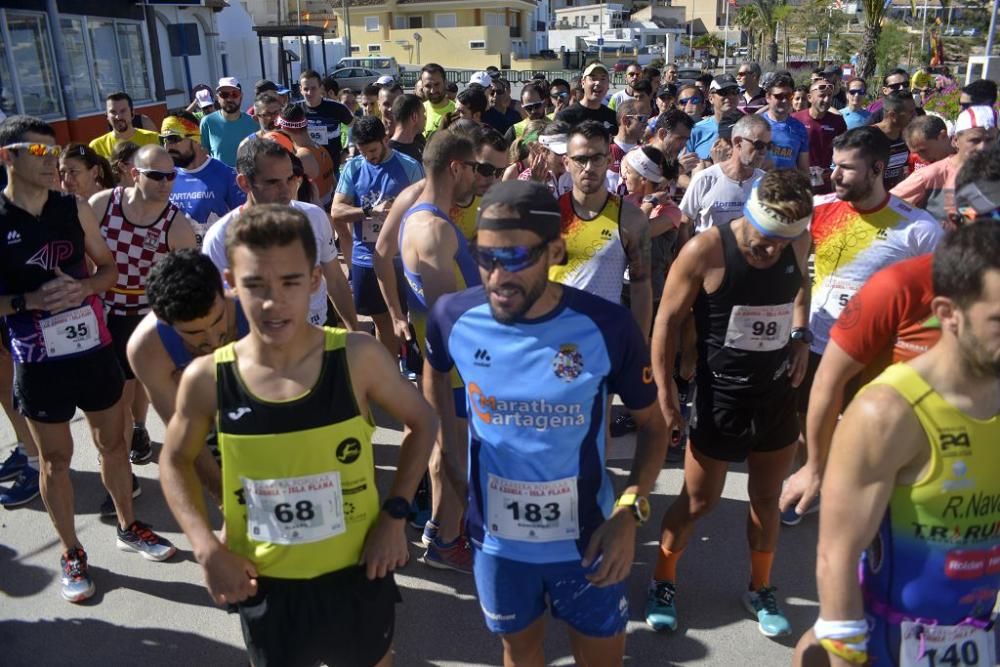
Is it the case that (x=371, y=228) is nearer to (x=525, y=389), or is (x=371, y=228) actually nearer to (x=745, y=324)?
(x=745, y=324)

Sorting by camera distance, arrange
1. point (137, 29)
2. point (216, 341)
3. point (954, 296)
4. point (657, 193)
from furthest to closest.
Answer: point (137, 29) < point (657, 193) < point (216, 341) < point (954, 296)

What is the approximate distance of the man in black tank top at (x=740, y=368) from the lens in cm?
302

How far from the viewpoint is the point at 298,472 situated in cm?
207

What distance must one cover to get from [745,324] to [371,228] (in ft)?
10.1

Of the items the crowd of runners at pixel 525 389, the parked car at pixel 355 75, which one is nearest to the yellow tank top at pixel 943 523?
the crowd of runners at pixel 525 389

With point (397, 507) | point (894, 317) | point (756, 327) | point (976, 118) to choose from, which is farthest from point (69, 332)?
point (976, 118)

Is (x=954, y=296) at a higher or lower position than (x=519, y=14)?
lower

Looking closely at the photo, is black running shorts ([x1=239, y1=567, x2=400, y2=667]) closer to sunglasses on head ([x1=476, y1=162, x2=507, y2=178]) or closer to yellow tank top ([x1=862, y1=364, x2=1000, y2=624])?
yellow tank top ([x1=862, y1=364, x2=1000, y2=624])

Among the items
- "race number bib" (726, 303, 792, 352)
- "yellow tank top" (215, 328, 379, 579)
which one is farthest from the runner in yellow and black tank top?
"yellow tank top" (215, 328, 379, 579)

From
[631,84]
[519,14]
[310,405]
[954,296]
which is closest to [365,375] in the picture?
[310,405]

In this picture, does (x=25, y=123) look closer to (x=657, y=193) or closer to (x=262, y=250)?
(x=262, y=250)

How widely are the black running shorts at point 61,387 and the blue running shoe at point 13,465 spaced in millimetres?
1273

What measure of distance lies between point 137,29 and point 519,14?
1724 inches

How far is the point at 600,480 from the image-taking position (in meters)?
2.24
